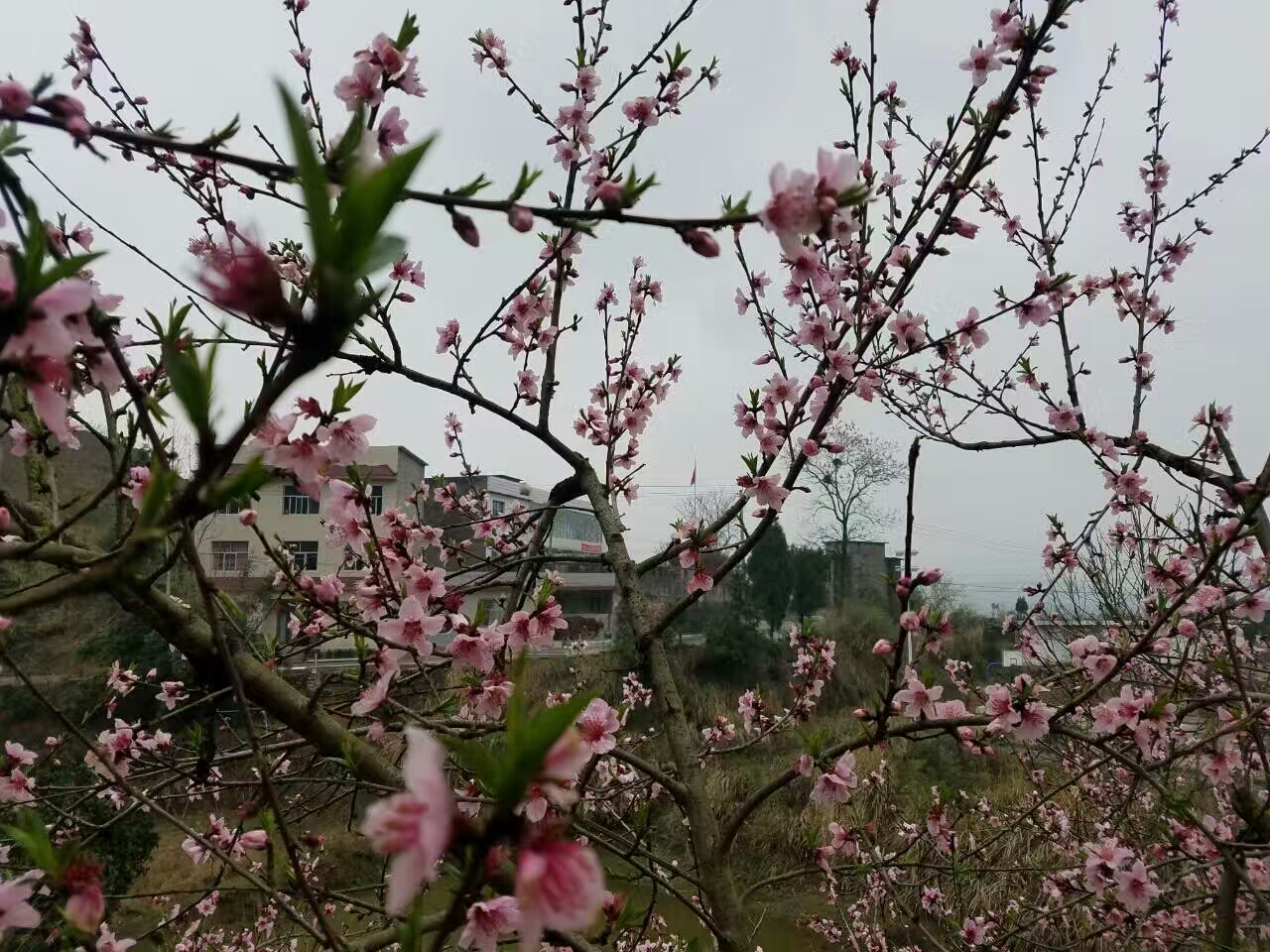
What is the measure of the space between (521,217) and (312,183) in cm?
54

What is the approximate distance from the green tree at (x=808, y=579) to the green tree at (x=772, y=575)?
0.87 feet

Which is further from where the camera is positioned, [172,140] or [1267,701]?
[1267,701]

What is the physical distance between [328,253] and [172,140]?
0.71m

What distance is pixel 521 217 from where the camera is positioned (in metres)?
0.97

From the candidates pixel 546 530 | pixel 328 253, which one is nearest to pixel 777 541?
pixel 546 530

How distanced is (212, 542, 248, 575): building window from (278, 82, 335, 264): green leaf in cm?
2077

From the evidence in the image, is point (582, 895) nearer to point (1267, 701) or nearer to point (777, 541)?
point (1267, 701)

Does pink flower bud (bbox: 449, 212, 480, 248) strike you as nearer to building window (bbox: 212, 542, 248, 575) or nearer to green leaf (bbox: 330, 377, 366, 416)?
green leaf (bbox: 330, 377, 366, 416)

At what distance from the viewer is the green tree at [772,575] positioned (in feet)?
66.0

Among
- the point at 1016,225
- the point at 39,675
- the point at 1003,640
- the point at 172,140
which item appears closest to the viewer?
the point at 172,140

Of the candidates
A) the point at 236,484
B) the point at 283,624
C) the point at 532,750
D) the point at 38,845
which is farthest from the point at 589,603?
the point at 532,750

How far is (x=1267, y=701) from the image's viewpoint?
2150 mm

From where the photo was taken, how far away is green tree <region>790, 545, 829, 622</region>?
21.1 m

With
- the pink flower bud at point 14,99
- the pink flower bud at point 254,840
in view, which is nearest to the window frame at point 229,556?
the pink flower bud at point 254,840
